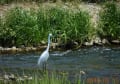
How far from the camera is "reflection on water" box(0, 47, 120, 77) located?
13.7 meters

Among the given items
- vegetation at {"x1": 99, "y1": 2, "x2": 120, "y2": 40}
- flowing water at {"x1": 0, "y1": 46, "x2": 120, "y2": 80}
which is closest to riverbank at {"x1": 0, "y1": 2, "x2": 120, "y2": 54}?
vegetation at {"x1": 99, "y1": 2, "x2": 120, "y2": 40}

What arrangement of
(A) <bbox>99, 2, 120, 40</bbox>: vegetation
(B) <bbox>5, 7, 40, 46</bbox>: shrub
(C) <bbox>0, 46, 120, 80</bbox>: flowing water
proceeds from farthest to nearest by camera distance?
(A) <bbox>99, 2, 120, 40</bbox>: vegetation < (B) <bbox>5, 7, 40, 46</bbox>: shrub < (C) <bbox>0, 46, 120, 80</bbox>: flowing water

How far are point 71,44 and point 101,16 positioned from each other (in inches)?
98.4

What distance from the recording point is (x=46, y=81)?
7.38 meters

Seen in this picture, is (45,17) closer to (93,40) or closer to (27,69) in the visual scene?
(93,40)

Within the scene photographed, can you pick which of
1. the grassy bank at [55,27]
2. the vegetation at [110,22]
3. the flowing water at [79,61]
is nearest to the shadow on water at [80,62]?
the flowing water at [79,61]

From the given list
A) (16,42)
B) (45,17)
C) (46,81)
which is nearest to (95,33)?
(45,17)

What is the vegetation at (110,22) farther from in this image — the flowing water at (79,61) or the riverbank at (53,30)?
the flowing water at (79,61)

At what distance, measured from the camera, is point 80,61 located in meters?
15.2

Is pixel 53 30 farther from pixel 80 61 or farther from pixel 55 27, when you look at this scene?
pixel 80 61

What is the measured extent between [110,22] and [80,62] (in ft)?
14.0

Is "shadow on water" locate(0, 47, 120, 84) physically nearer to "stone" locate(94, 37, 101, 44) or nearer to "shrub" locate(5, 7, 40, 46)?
"stone" locate(94, 37, 101, 44)

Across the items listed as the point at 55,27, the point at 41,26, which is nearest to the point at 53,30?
the point at 55,27

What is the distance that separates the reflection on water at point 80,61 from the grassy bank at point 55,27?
2.73 feet
